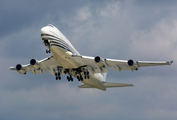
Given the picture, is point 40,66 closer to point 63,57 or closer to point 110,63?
point 63,57

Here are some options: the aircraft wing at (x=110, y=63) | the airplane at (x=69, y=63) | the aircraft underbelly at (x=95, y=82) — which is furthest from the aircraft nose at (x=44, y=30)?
the aircraft underbelly at (x=95, y=82)

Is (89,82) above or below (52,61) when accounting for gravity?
below

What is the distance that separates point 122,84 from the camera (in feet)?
156

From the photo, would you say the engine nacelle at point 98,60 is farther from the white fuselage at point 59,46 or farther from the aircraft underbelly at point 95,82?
the aircraft underbelly at point 95,82

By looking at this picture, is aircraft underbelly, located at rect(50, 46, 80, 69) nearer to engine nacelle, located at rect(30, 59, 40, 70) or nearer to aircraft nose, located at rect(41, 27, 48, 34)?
aircraft nose, located at rect(41, 27, 48, 34)

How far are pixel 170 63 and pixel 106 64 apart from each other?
8.26 metres

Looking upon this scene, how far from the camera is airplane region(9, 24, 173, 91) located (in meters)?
36.7

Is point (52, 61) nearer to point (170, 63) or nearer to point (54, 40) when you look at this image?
point (54, 40)

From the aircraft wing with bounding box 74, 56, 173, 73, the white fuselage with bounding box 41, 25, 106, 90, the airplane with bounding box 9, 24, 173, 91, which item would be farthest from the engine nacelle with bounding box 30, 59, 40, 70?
the aircraft wing with bounding box 74, 56, 173, 73

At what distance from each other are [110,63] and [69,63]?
5.54 metres

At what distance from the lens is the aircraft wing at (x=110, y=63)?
38.6 metres

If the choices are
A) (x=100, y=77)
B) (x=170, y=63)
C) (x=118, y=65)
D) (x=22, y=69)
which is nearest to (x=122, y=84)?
(x=100, y=77)

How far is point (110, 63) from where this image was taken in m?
40.6

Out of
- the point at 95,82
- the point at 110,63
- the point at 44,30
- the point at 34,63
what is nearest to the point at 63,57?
the point at 44,30
